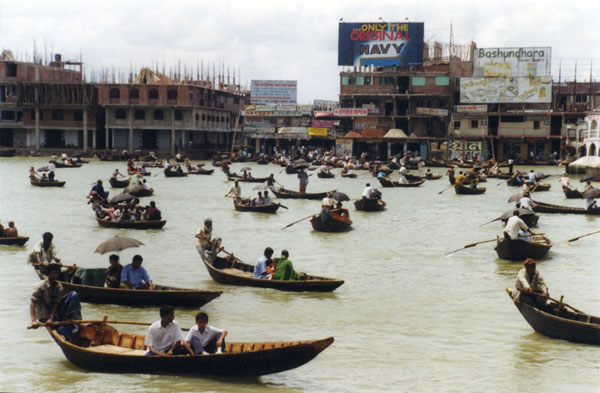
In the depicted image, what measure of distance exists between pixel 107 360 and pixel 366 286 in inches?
298

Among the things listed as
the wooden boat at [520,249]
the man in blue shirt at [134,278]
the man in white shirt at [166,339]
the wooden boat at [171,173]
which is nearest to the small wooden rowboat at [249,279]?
the man in blue shirt at [134,278]

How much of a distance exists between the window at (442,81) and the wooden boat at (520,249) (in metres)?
49.8

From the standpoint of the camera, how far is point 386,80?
68938 mm

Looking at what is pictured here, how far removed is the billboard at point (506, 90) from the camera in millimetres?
64188

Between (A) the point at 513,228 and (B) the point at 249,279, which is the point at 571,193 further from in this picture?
(B) the point at 249,279

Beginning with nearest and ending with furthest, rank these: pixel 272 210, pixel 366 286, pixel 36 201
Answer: pixel 366 286, pixel 272 210, pixel 36 201

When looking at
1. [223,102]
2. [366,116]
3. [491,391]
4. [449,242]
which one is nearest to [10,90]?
[223,102]

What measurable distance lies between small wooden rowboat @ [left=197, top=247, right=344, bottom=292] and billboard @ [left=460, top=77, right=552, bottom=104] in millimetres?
52319

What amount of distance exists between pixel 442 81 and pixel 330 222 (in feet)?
153

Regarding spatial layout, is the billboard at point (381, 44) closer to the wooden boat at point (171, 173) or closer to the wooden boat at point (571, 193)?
the wooden boat at point (171, 173)

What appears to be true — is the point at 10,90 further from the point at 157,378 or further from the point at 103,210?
the point at 157,378

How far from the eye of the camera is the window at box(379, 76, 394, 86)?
6894 cm

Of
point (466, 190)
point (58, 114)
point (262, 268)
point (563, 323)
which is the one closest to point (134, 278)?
point (262, 268)

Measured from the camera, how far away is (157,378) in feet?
32.7
